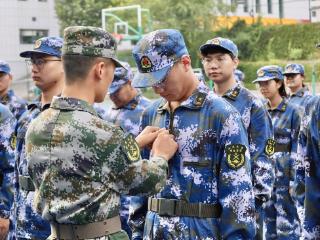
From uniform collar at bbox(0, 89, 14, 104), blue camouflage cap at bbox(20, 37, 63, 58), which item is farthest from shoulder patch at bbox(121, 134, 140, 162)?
uniform collar at bbox(0, 89, 14, 104)

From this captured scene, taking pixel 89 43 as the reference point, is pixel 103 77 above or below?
below

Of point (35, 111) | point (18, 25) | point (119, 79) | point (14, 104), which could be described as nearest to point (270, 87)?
point (119, 79)

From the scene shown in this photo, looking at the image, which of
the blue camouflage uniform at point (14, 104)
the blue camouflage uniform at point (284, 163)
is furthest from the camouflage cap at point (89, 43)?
the blue camouflage uniform at point (14, 104)

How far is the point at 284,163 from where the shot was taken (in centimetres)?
885

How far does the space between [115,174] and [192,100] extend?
0.83m

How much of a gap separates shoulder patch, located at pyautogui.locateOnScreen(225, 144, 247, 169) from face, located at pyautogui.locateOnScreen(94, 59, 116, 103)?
31.5 inches

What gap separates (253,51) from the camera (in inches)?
1654

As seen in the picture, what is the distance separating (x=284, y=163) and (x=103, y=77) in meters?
5.59

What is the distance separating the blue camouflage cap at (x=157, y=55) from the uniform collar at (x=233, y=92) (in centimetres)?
202

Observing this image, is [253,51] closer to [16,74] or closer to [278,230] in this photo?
[16,74]

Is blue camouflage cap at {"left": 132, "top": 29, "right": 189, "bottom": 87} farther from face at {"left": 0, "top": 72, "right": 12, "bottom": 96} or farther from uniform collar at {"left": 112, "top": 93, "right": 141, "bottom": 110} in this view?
face at {"left": 0, "top": 72, "right": 12, "bottom": 96}

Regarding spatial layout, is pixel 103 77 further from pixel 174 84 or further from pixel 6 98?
pixel 6 98

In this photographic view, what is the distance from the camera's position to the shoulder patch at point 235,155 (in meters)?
3.93

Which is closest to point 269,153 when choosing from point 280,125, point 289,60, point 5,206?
point 5,206
